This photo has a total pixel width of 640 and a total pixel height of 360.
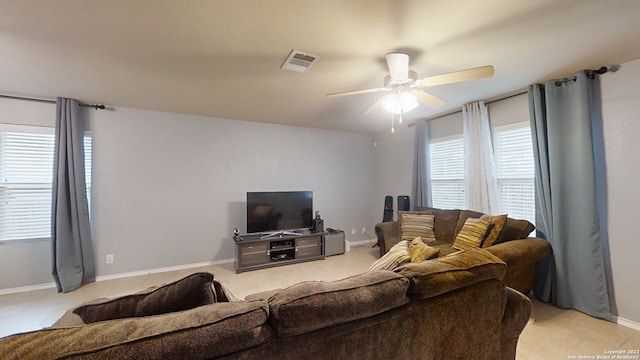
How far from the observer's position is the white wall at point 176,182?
3.43 meters

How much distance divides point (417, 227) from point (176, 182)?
11.8 ft

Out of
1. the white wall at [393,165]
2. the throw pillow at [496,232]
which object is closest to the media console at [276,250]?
the white wall at [393,165]

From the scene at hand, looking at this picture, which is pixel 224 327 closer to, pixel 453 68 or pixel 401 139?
pixel 453 68

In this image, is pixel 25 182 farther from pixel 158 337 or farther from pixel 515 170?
pixel 515 170

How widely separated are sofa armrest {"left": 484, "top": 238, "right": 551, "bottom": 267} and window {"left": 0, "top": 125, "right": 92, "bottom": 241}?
201 inches

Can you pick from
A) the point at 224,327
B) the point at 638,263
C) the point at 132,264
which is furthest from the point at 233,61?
the point at 638,263

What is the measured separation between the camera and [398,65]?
205 cm

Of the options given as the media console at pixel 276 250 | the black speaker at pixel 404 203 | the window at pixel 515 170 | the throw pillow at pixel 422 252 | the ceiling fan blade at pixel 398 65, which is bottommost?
the media console at pixel 276 250

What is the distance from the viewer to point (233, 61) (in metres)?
2.22

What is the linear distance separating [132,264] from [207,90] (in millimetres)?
2653

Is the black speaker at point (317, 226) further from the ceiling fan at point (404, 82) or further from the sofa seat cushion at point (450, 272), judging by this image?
the sofa seat cushion at point (450, 272)

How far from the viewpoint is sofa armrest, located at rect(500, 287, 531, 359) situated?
136 centimetres

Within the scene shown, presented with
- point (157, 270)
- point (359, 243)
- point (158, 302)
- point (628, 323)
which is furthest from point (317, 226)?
point (628, 323)

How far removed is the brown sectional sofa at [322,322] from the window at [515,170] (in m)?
2.18
